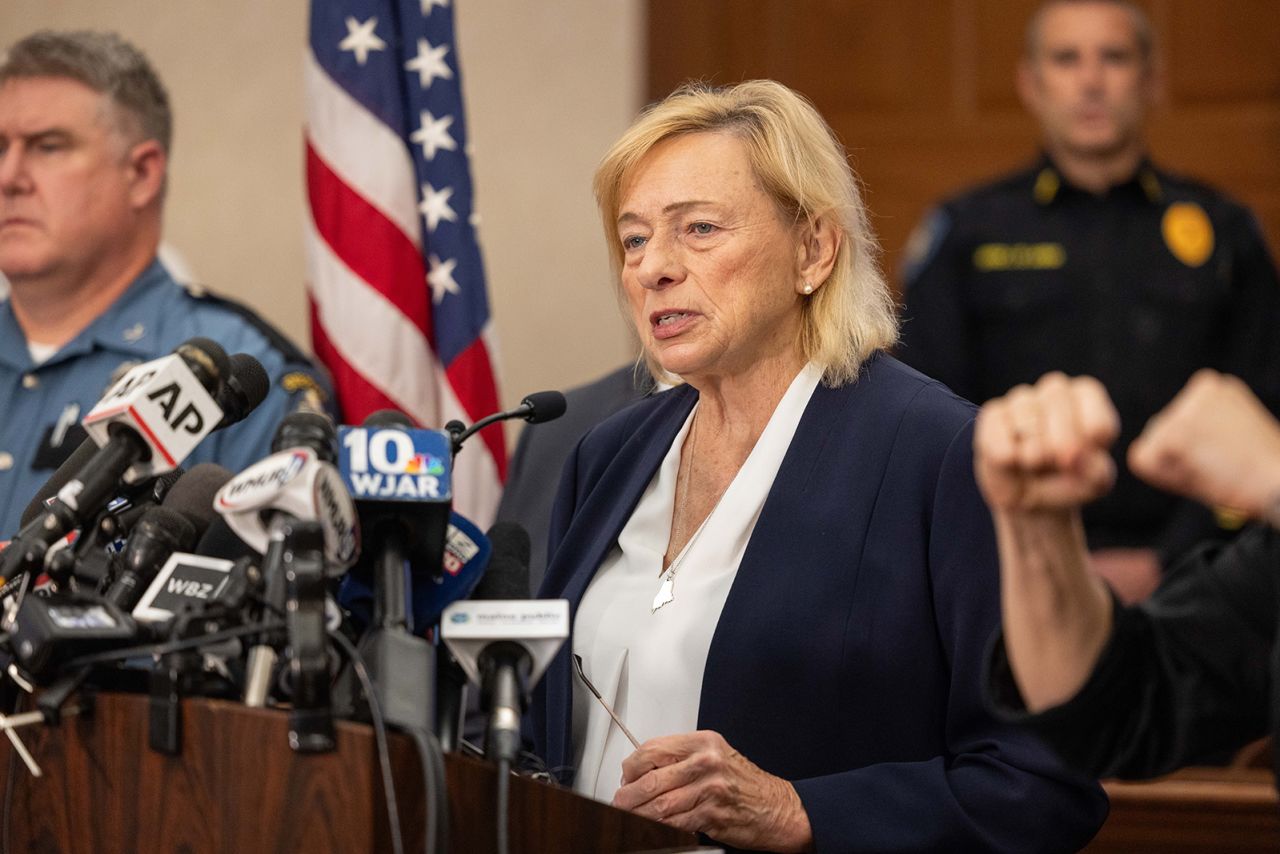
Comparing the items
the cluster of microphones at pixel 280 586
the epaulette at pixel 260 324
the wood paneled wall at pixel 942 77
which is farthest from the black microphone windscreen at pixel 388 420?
the wood paneled wall at pixel 942 77

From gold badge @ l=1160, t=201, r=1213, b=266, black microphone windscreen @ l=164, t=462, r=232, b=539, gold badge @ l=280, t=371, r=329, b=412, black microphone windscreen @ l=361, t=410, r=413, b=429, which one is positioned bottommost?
black microphone windscreen @ l=164, t=462, r=232, b=539

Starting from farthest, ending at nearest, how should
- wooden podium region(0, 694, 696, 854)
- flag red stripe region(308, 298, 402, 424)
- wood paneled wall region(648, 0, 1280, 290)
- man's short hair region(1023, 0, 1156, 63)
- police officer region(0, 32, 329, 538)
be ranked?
1. wood paneled wall region(648, 0, 1280, 290)
2. man's short hair region(1023, 0, 1156, 63)
3. flag red stripe region(308, 298, 402, 424)
4. police officer region(0, 32, 329, 538)
5. wooden podium region(0, 694, 696, 854)

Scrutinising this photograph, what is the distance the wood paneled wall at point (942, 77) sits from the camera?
503 cm

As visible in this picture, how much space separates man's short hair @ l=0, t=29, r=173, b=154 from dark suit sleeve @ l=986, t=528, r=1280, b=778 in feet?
8.74

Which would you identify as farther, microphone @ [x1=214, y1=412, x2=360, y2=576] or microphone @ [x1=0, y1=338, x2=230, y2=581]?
microphone @ [x1=0, y1=338, x2=230, y2=581]

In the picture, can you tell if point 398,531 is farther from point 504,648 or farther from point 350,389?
point 350,389

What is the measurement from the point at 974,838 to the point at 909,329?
2.53 m

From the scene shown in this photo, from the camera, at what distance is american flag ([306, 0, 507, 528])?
3.72m

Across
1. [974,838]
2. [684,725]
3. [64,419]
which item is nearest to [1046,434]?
[974,838]

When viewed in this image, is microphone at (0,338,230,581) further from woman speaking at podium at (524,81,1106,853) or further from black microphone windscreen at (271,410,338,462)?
woman speaking at podium at (524,81,1106,853)

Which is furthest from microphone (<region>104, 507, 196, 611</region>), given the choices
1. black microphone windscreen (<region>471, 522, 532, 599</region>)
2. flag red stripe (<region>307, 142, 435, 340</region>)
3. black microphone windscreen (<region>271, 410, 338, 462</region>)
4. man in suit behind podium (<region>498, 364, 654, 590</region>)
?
flag red stripe (<region>307, 142, 435, 340</region>)

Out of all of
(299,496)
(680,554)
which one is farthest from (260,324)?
(299,496)

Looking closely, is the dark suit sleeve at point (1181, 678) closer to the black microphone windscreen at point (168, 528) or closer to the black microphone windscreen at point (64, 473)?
the black microphone windscreen at point (168, 528)

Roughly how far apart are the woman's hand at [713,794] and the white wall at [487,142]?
323 cm
